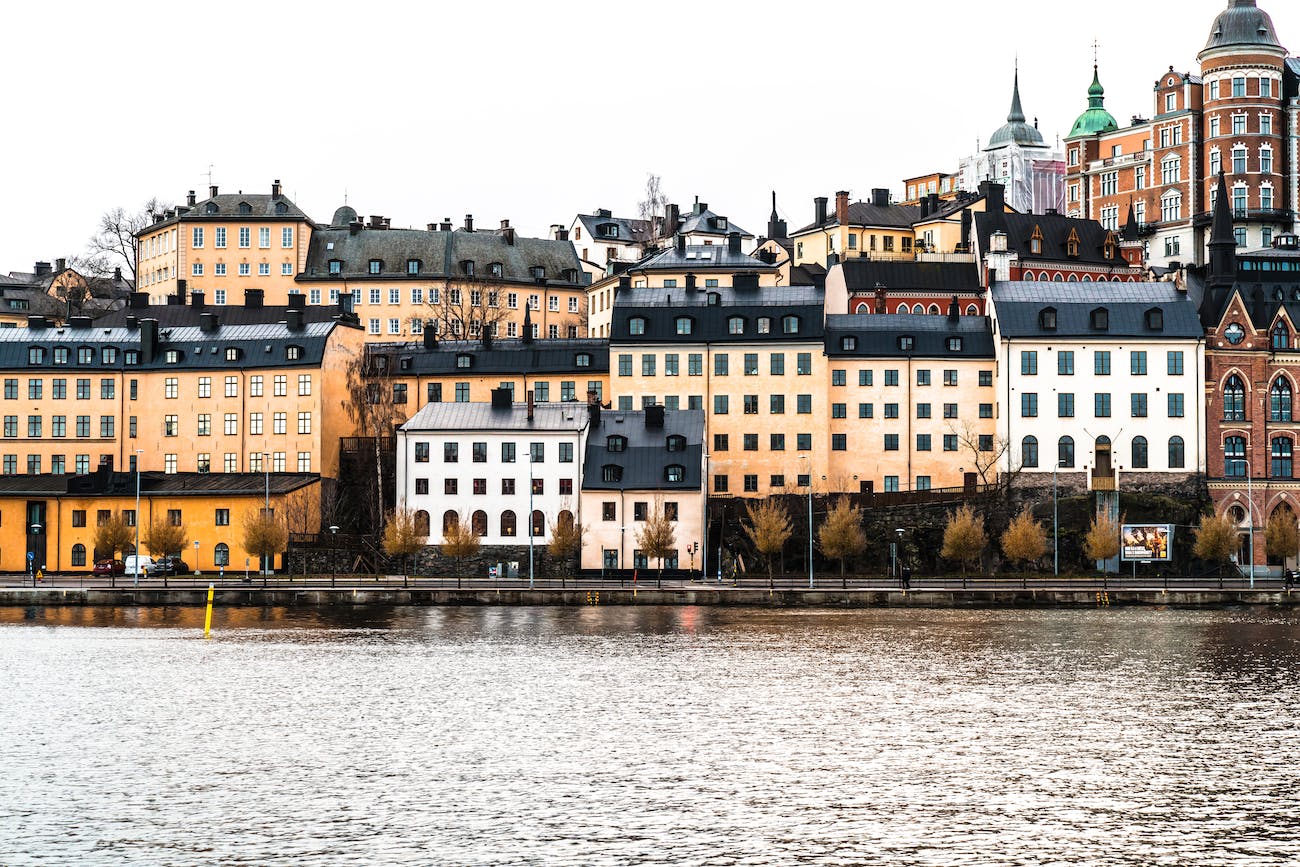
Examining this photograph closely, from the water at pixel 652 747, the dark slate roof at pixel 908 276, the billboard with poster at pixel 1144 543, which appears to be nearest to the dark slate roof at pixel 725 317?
the billboard with poster at pixel 1144 543

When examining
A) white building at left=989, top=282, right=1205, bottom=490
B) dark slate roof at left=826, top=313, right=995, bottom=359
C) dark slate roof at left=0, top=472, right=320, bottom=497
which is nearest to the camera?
white building at left=989, top=282, right=1205, bottom=490

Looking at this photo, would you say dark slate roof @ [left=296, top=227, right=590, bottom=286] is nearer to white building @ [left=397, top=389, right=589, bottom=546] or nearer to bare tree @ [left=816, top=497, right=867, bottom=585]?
white building @ [left=397, top=389, right=589, bottom=546]

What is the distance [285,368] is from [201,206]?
44925 millimetres

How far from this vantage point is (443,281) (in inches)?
5600

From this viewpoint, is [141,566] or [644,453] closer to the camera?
[644,453]

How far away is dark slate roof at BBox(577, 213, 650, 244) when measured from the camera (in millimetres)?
162375

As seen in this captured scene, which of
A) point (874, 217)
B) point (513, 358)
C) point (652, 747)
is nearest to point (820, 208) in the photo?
point (874, 217)

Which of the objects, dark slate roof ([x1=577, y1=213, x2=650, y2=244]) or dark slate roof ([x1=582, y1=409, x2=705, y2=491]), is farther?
dark slate roof ([x1=577, y1=213, x2=650, y2=244])

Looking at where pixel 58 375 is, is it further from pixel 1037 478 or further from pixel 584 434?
pixel 1037 478

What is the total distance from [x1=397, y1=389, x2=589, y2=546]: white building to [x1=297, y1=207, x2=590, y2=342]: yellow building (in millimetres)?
38733

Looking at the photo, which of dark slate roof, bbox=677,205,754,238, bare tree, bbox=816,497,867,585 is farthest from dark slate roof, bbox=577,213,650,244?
bare tree, bbox=816,497,867,585

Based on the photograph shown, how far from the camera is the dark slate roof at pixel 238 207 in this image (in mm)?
141500

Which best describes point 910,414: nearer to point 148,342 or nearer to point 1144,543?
point 1144,543

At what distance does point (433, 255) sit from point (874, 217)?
36.4 meters
